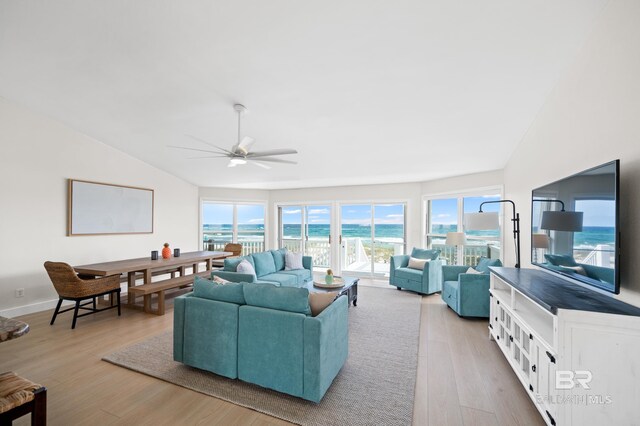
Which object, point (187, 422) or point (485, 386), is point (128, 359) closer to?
point (187, 422)

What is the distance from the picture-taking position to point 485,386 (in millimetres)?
2307

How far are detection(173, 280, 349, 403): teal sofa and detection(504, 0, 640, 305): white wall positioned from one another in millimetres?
2080

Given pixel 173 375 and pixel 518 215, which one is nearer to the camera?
pixel 173 375

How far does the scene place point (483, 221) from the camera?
3639 mm

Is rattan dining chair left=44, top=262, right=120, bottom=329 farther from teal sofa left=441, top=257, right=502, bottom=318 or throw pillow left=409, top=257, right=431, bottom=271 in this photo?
throw pillow left=409, top=257, right=431, bottom=271

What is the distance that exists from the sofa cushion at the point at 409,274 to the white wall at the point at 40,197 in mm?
5437

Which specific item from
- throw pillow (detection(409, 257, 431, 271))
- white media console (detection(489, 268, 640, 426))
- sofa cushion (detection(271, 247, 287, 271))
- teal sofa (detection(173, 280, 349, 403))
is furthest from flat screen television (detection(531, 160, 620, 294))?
sofa cushion (detection(271, 247, 287, 271))

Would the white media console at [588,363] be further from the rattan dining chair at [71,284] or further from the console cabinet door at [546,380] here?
the rattan dining chair at [71,284]

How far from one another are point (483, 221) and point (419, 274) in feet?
6.09

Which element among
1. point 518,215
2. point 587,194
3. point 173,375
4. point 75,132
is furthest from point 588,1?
point 75,132

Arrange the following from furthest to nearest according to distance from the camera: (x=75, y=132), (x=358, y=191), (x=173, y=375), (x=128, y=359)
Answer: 1. (x=358, y=191)
2. (x=75, y=132)
3. (x=128, y=359)
4. (x=173, y=375)

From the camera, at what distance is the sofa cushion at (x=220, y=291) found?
2.43 metres

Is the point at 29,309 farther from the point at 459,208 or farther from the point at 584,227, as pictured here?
the point at 459,208

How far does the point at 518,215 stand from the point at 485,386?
8.27ft
